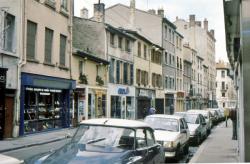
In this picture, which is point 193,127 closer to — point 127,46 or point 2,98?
point 2,98

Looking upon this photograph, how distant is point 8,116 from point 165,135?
826 cm

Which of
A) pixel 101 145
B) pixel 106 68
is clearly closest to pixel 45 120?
pixel 106 68

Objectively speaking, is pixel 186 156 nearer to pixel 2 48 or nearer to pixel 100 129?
pixel 100 129

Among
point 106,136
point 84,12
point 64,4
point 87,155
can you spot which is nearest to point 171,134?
point 106,136

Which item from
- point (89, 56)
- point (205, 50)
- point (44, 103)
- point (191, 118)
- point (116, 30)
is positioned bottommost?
point (191, 118)

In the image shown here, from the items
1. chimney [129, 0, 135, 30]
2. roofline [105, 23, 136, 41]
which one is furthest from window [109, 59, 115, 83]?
chimney [129, 0, 135, 30]

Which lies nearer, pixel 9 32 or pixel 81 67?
pixel 9 32

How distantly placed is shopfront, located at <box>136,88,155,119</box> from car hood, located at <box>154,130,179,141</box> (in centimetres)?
2222

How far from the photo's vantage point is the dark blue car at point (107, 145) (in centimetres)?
611

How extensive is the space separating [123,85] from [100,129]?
86.4 ft

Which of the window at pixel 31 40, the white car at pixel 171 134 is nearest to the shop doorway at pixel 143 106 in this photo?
the window at pixel 31 40

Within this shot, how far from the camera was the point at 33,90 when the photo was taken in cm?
1991

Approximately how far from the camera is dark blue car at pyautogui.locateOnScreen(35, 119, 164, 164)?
240 inches

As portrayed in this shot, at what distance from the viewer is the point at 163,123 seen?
12992 millimetres
